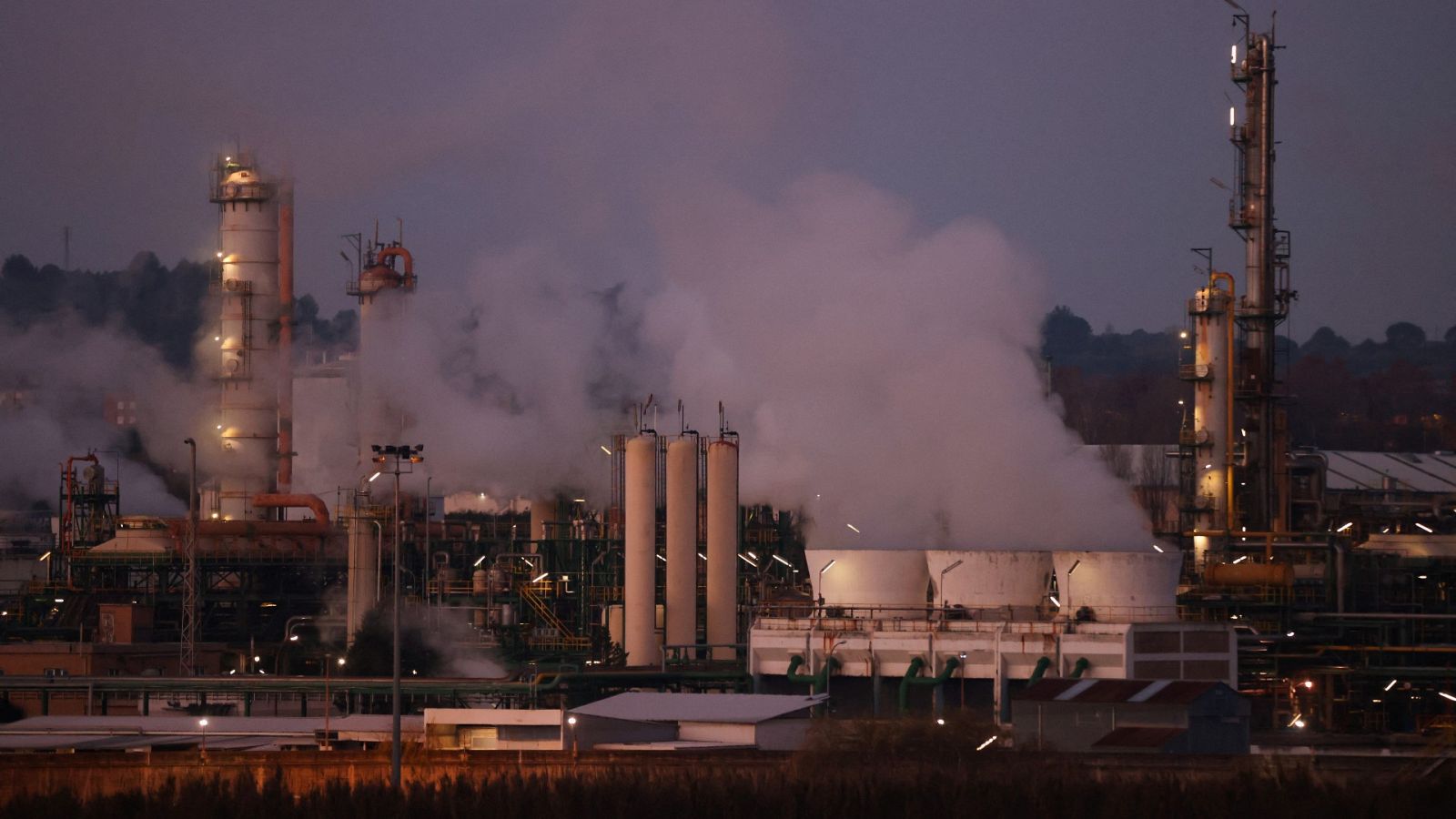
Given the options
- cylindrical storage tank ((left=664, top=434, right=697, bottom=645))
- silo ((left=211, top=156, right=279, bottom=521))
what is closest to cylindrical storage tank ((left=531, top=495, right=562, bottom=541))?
cylindrical storage tank ((left=664, top=434, right=697, bottom=645))

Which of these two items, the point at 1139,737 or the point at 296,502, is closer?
the point at 1139,737

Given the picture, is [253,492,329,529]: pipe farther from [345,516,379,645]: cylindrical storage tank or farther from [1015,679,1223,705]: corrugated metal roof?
[1015,679,1223,705]: corrugated metal roof

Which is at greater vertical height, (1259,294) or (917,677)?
(1259,294)

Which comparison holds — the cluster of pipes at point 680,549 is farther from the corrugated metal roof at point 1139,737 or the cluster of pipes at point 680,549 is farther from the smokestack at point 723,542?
the corrugated metal roof at point 1139,737

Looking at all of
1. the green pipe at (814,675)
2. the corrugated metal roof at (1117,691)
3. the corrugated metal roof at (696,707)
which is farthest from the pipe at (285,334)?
the corrugated metal roof at (1117,691)

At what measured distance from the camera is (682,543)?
53.3 metres

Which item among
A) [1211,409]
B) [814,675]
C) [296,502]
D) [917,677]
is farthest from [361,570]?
[1211,409]

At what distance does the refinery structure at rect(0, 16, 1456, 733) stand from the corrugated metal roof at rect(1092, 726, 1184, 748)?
278 inches

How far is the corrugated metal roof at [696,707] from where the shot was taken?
39000 mm

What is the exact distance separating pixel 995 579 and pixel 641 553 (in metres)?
10.3

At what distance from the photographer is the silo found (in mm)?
70625

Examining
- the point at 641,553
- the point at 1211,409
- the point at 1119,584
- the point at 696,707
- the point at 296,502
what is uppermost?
the point at 1211,409

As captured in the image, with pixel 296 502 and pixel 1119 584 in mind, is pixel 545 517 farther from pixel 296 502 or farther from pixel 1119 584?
pixel 1119 584

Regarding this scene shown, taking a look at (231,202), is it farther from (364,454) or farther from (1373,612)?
(1373,612)
